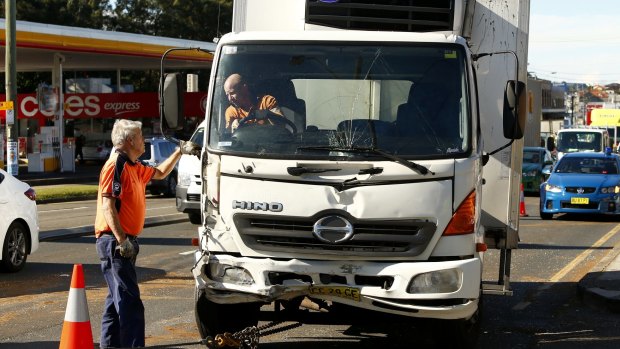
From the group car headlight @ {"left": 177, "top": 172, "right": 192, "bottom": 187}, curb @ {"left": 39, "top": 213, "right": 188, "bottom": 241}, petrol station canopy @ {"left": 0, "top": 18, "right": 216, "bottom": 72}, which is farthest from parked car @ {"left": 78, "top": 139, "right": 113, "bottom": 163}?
car headlight @ {"left": 177, "top": 172, "right": 192, "bottom": 187}

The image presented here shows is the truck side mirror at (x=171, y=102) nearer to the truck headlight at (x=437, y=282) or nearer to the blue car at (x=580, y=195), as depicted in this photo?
the truck headlight at (x=437, y=282)

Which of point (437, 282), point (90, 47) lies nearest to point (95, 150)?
point (90, 47)

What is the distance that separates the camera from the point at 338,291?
7.79 metres

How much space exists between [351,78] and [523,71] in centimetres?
195

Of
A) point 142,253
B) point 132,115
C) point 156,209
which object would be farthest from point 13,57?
point 132,115

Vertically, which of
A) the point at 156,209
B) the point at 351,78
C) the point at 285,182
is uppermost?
the point at 351,78

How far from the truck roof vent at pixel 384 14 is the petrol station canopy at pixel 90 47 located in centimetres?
2956

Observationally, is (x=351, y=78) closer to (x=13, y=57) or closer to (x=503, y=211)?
(x=503, y=211)

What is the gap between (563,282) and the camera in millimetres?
13781

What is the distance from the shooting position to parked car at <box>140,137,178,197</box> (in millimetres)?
31472

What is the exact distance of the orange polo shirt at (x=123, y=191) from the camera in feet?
26.1

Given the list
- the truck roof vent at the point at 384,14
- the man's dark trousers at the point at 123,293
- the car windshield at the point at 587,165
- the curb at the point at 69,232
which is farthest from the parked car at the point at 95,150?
the man's dark trousers at the point at 123,293

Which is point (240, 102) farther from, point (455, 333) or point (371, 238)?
point (455, 333)

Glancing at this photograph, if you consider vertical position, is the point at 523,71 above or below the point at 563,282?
above
